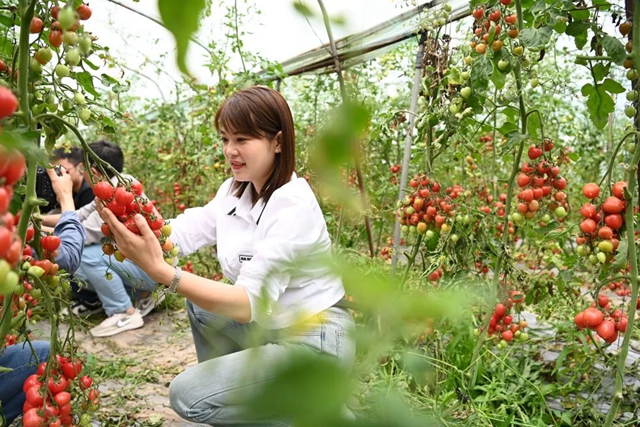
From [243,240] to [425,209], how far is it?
61 cm

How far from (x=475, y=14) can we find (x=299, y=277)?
0.86m

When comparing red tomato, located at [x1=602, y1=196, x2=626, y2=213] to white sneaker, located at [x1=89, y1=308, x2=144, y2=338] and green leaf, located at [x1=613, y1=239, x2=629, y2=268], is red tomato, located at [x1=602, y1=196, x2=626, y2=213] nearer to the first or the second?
green leaf, located at [x1=613, y1=239, x2=629, y2=268]

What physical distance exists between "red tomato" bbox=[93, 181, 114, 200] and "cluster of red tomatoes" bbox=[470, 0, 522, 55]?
0.99 m

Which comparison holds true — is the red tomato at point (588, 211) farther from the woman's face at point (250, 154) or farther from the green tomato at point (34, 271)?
the green tomato at point (34, 271)

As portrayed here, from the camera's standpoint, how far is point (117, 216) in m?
1.12

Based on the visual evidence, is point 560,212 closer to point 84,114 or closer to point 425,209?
point 425,209

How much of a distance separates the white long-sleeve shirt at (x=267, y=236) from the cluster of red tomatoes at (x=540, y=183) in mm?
562

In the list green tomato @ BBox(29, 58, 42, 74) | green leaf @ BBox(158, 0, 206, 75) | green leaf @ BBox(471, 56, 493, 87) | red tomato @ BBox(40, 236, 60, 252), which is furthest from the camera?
green leaf @ BBox(471, 56, 493, 87)

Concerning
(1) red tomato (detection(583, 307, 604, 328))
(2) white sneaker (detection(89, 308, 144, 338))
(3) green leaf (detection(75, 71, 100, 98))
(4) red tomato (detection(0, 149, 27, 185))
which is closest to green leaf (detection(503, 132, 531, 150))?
(1) red tomato (detection(583, 307, 604, 328))

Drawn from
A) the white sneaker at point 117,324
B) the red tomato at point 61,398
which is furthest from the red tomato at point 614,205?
the white sneaker at point 117,324

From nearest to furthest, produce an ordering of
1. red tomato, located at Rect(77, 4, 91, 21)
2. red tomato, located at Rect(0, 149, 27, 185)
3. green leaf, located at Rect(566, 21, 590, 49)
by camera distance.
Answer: red tomato, located at Rect(0, 149, 27, 185), red tomato, located at Rect(77, 4, 91, 21), green leaf, located at Rect(566, 21, 590, 49)

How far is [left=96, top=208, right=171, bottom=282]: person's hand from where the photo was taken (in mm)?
1116

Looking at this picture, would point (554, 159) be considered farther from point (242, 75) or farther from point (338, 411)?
point (242, 75)

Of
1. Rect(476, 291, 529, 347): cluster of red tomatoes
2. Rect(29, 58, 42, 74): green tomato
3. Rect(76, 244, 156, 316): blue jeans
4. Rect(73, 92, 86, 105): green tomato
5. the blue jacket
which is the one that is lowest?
Rect(476, 291, 529, 347): cluster of red tomatoes
